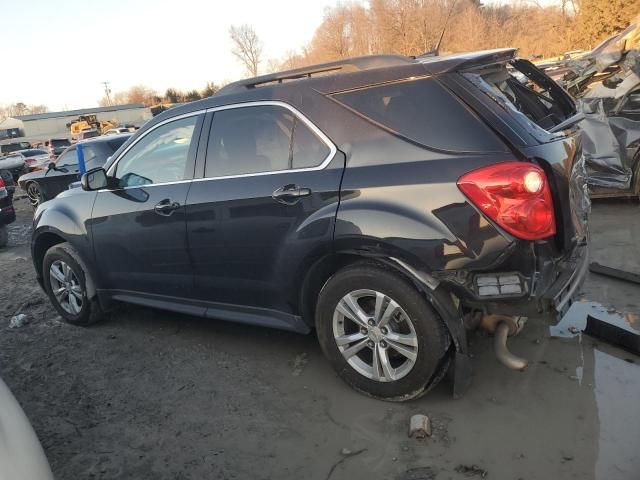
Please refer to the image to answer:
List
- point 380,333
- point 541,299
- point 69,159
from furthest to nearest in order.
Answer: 1. point 69,159
2. point 380,333
3. point 541,299

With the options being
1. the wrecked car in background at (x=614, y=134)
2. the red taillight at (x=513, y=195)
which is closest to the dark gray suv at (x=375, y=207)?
the red taillight at (x=513, y=195)

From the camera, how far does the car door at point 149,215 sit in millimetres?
3838

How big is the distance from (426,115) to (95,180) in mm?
2793

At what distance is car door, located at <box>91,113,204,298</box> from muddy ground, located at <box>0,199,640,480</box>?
0.58 metres

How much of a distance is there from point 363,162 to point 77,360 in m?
2.87

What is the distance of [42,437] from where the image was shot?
3.20 m

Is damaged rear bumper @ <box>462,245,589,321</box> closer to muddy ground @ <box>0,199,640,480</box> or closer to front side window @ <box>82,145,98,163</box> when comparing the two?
muddy ground @ <box>0,199,640,480</box>

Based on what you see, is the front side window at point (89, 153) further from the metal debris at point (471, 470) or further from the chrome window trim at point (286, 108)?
the metal debris at point (471, 470)

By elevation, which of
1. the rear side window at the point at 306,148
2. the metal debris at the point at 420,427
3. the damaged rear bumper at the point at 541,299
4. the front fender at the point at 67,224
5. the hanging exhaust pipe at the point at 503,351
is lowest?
the metal debris at the point at 420,427

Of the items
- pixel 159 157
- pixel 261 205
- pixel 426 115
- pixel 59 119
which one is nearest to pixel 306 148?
pixel 261 205

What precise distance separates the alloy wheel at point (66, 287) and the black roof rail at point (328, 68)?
2.28 meters

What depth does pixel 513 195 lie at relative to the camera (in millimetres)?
2619

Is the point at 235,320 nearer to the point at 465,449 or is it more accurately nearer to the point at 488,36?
the point at 465,449

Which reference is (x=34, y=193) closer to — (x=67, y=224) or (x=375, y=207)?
(x=67, y=224)
